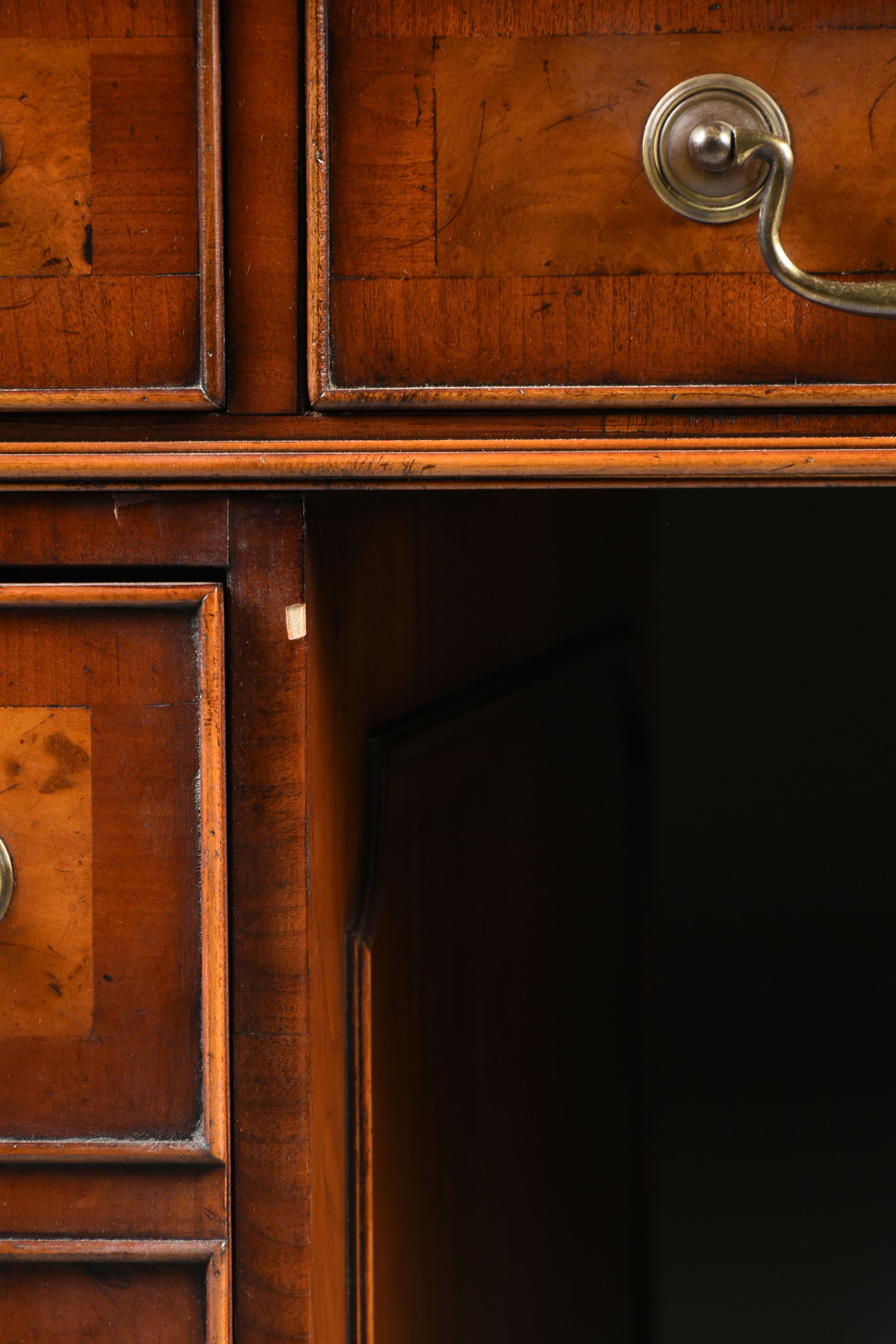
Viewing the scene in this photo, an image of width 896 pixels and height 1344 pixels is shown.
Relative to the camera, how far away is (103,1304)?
344 millimetres

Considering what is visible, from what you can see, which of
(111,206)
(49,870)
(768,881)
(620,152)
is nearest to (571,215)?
(620,152)

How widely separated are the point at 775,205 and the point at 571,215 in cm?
5

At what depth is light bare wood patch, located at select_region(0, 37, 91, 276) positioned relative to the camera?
1.04 ft

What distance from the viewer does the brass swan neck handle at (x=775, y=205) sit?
11.4 inches

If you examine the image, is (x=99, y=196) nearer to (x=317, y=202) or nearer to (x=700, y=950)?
(x=317, y=202)

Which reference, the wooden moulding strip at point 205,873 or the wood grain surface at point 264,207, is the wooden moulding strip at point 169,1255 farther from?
the wood grain surface at point 264,207

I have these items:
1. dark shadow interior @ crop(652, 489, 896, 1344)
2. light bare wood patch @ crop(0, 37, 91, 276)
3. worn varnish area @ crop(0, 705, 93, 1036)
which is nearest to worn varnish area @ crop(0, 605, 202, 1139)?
worn varnish area @ crop(0, 705, 93, 1036)

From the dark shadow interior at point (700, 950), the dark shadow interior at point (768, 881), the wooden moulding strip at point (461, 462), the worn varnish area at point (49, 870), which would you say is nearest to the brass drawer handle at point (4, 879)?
the worn varnish area at point (49, 870)

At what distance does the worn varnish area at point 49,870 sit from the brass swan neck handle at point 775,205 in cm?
22

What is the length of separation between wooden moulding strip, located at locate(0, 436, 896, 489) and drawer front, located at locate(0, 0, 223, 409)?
0.02m

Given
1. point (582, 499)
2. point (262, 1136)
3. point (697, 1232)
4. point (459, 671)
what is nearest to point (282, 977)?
point (262, 1136)

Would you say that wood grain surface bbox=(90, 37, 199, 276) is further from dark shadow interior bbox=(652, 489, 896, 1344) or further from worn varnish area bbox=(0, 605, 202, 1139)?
dark shadow interior bbox=(652, 489, 896, 1344)

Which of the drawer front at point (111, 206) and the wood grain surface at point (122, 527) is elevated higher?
the drawer front at point (111, 206)

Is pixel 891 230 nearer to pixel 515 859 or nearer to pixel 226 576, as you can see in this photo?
pixel 226 576
